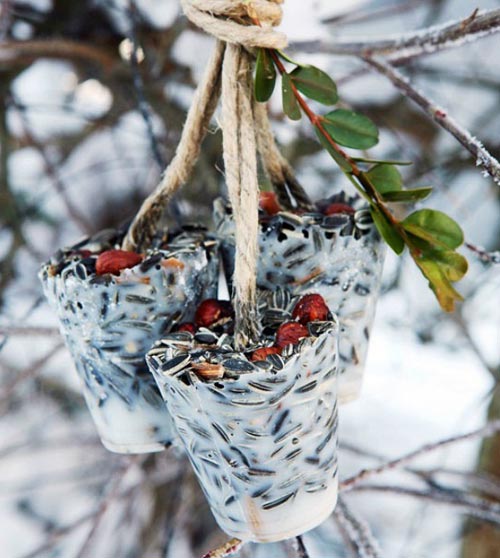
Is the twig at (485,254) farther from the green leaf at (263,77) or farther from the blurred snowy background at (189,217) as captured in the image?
the blurred snowy background at (189,217)

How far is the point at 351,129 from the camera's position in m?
0.33

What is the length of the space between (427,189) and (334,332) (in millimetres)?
81

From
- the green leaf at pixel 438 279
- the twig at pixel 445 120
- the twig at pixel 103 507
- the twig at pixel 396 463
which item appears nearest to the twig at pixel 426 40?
the twig at pixel 445 120

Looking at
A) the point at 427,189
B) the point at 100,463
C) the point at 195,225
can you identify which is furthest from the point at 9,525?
the point at 427,189

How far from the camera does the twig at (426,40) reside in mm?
321

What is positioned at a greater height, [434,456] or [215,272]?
[215,272]

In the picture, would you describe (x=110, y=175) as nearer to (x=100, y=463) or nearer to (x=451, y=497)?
(x=100, y=463)

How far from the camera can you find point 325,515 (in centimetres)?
33

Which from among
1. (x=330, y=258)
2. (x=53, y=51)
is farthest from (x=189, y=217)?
(x=330, y=258)

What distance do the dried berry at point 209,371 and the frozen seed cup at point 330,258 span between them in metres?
0.08

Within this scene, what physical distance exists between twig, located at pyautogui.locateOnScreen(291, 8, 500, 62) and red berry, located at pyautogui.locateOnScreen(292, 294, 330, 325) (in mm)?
149

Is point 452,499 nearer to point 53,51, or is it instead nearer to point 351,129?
point 351,129

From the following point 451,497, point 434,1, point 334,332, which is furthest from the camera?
point 434,1

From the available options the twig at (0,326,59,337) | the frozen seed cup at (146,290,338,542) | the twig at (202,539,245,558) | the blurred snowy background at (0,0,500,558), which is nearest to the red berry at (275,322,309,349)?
the frozen seed cup at (146,290,338,542)
